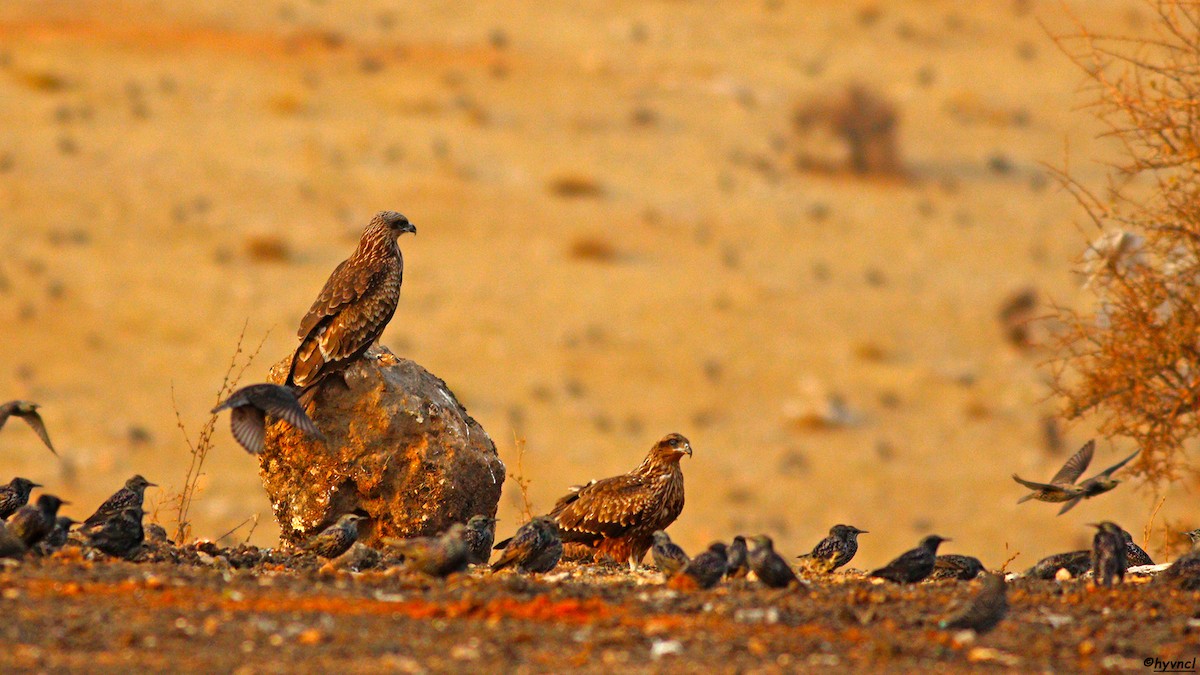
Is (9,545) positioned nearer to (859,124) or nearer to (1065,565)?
(1065,565)

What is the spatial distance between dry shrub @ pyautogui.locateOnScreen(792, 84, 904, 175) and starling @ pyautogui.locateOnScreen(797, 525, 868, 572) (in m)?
33.9

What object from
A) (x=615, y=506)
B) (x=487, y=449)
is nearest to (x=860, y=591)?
(x=615, y=506)

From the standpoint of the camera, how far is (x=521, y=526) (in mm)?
10672

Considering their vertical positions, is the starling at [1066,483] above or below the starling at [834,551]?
above

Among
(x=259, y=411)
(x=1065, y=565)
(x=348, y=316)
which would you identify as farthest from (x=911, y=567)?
(x=259, y=411)

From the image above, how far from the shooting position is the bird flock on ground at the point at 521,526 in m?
9.20

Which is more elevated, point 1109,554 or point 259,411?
point 259,411

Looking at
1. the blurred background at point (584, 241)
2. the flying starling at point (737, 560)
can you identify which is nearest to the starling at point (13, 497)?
the flying starling at point (737, 560)

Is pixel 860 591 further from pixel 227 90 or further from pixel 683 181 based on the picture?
pixel 227 90

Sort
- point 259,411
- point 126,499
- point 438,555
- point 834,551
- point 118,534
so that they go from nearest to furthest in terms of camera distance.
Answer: point 438,555 < point 118,534 < point 259,411 < point 126,499 < point 834,551

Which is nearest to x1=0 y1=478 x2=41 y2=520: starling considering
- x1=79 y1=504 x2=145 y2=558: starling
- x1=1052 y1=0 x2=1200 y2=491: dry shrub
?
x1=79 y1=504 x2=145 y2=558: starling

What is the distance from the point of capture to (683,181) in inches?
1640

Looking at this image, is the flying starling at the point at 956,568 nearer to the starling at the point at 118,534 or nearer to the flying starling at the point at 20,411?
the starling at the point at 118,534

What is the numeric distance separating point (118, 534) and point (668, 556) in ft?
11.0
